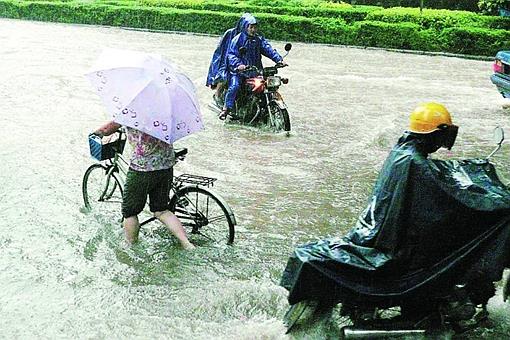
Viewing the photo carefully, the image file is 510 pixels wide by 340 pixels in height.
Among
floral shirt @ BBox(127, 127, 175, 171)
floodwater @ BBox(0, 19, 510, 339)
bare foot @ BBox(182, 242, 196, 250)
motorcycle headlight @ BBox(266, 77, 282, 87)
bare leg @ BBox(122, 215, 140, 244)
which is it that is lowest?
floodwater @ BBox(0, 19, 510, 339)

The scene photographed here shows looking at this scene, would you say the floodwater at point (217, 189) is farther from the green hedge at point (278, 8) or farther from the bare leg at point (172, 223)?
the green hedge at point (278, 8)

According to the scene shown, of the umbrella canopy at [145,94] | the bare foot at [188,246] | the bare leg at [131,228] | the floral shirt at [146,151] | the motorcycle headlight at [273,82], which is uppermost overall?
the umbrella canopy at [145,94]

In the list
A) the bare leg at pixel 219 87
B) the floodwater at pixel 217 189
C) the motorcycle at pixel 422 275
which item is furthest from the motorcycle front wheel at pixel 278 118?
the motorcycle at pixel 422 275

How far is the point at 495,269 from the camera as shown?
3.87 m

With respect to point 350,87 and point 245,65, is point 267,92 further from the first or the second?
point 350,87

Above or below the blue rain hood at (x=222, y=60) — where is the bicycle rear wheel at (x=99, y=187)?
below

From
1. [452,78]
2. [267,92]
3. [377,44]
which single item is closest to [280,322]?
[267,92]

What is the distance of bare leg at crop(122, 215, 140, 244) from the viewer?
226 inches

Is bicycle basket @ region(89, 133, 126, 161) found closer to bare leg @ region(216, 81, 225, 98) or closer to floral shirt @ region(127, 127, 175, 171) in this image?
floral shirt @ region(127, 127, 175, 171)

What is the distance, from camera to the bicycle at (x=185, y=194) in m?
5.79

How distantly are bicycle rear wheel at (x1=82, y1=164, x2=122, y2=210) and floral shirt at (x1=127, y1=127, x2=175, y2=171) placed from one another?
2.64ft

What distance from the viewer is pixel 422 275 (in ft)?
13.1

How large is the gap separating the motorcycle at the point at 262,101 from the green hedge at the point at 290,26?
39.9 feet

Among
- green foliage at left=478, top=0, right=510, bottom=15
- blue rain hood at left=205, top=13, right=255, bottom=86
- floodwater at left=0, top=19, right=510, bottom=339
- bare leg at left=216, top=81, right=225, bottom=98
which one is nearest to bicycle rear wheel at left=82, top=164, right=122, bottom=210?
floodwater at left=0, top=19, right=510, bottom=339
